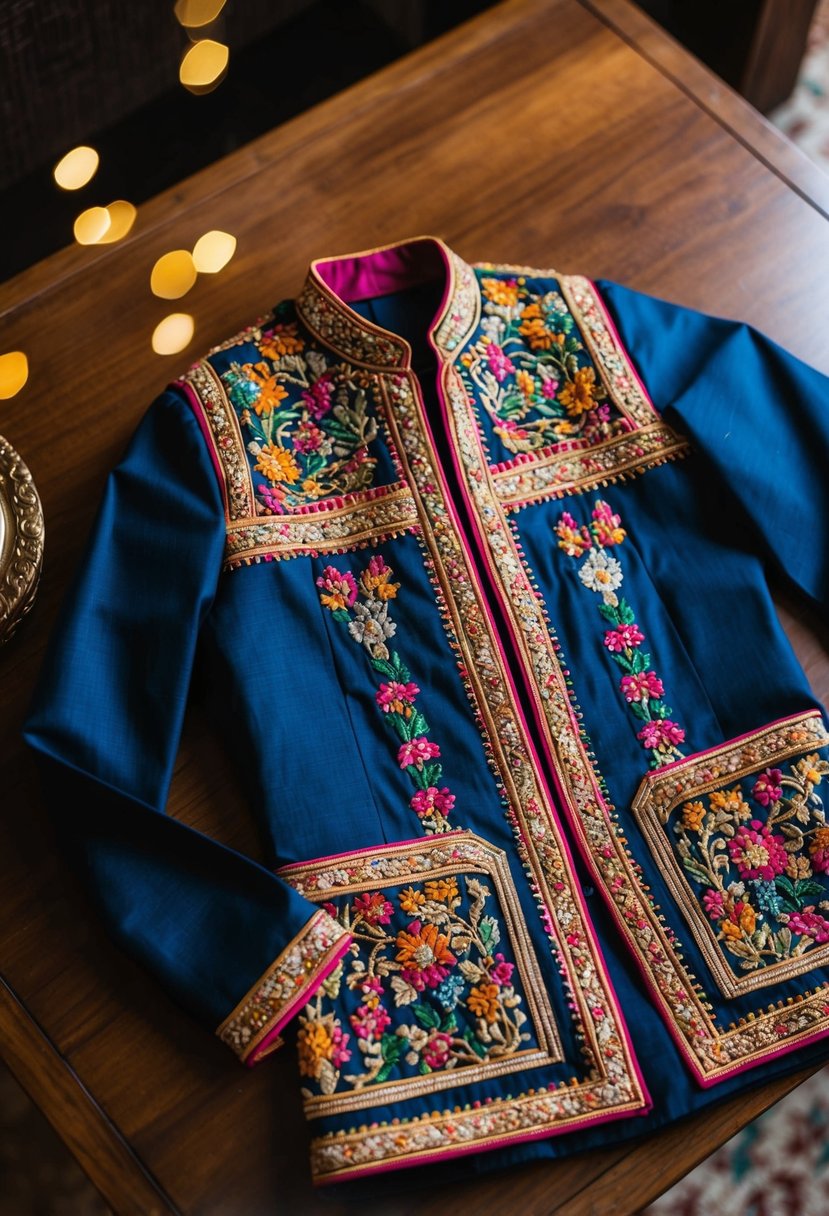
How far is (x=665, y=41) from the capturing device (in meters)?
2.08

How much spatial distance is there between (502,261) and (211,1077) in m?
1.25

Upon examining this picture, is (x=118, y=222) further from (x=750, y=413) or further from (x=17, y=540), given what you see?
(x=750, y=413)

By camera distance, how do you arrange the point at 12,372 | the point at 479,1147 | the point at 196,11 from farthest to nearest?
the point at 196,11
the point at 12,372
the point at 479,1147

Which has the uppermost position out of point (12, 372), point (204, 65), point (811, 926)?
point (204, 65)

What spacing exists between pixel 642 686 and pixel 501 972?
39 cm

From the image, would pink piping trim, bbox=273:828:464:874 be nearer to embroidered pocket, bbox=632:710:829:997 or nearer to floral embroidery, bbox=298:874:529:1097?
floral embroidery, bbox=298:874:529:1097

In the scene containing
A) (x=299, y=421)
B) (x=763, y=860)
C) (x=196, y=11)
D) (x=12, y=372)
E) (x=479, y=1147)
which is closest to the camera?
(x=479, y=1147)

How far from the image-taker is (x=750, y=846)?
1.46 m

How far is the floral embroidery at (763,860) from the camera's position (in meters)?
1.43

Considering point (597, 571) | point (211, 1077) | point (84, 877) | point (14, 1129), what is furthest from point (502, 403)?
point (14, 1129)

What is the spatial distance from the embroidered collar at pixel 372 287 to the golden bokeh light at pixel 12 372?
46 centimetres

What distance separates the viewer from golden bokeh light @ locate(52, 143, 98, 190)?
2.35m

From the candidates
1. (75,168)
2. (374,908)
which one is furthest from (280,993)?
(75,168)

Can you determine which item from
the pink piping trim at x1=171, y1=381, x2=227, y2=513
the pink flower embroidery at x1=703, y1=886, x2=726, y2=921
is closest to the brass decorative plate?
the pink piping trim at x1=171, y1=381, x2=227, y2=513
